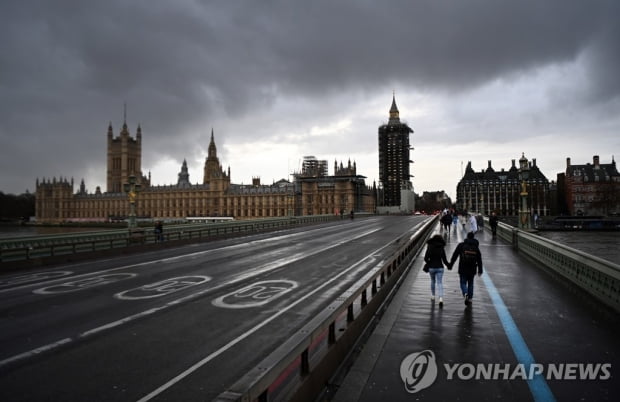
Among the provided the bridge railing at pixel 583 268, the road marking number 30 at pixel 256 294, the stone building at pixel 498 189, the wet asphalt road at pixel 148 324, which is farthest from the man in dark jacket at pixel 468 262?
the stone building at pixel 498 189

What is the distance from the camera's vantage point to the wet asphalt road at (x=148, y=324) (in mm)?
5996

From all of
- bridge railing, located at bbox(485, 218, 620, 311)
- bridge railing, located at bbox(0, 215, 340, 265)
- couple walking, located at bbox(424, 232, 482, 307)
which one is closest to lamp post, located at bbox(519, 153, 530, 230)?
bridge railing, located at bbox(485, 218, 620, 311)

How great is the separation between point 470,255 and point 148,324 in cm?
793

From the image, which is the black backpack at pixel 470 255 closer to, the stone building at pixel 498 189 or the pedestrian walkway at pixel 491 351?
the pedestrian walkway at pixel 491 351

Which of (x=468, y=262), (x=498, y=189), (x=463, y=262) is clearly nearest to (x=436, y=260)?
(x=463, y=262)

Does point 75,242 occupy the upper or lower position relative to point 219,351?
upper

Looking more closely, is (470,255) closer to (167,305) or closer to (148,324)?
(148,324)

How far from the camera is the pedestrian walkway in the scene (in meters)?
5.41

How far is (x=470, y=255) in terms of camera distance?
32.2ft

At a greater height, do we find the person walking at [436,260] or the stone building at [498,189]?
the stone building at [498,189]

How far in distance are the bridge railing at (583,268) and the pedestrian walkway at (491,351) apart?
1.20ft

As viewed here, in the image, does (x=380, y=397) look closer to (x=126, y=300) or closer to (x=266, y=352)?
(x=266, y=352)

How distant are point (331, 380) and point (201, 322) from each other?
170 inches

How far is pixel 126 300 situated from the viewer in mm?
11391
